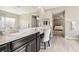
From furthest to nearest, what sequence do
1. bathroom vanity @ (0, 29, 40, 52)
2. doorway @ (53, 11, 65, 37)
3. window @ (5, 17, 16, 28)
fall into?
1. doorway @ (53, 11, 65, 37)
2. window @ (5, 17, 16, 28)
3. bathroom vanity @ (0, 29, 40, 52)

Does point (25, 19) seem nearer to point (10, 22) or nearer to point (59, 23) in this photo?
point (10, 22)

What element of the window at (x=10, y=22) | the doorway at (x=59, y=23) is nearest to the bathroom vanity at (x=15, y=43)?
the window at (x=10, y=22)

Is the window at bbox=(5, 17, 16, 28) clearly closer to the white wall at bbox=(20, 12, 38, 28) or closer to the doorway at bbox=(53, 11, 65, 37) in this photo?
the white wall at bbox=(20, 12, 38, 28)

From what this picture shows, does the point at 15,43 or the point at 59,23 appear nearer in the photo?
the point at 15,43

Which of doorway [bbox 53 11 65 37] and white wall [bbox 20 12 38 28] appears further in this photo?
doorway [bbox 53 11 65 37]

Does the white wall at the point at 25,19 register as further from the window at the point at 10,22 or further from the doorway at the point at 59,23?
the doorway at the point at 59,23

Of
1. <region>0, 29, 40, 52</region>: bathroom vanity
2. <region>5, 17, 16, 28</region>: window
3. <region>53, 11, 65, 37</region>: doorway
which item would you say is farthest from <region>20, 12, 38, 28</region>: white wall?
<region>53, 11, 65, 37</region>: doorway

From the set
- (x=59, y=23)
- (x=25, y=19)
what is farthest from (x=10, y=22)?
(x=59, y=23)

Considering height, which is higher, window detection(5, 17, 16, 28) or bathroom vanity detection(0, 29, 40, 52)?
window detection(5, 17, 16, 28)

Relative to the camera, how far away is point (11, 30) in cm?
158

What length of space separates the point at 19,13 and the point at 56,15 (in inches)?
29.6

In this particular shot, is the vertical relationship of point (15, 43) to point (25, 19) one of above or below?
below
